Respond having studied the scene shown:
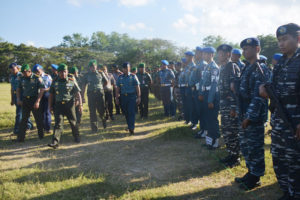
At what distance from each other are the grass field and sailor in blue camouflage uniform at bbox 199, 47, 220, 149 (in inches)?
14.7

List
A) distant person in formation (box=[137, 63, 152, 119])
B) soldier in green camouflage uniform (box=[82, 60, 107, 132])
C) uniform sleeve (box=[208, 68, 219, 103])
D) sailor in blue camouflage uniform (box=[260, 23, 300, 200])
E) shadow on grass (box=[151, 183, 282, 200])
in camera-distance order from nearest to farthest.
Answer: sailor in blue camouflage uniform (box=[260, 23, 300, 200])
shadow on grass (box=[151, 183, 282, 200])
uniform sleeve (box=[208, 68, 219, 103])
soldier in green camouflage uniform (box=[82, 60, 107, 132])
distant person in formation (box=[137, 63, 152, 119])

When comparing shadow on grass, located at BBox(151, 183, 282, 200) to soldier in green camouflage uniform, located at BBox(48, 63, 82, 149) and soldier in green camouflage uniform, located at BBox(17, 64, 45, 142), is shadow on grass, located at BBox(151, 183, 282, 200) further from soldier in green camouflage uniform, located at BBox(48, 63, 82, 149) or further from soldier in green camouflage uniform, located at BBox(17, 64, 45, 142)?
soldier in green camouflage uniform, located at BBox(17, 64, 45, 142)

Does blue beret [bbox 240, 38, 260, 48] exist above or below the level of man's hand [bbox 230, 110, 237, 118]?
above

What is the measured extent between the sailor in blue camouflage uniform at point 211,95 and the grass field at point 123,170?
0.37 m

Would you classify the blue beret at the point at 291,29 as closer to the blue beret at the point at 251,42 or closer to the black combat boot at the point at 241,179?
the blue beret at the point at 251,42

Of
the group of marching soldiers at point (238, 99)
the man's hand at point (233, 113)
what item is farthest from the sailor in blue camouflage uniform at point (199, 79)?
the man's hand at point (233, 113)

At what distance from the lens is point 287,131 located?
256 centimetres

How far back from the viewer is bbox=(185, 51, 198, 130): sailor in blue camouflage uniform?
636cm

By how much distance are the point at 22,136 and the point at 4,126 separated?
8.76ft

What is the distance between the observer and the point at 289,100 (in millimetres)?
2537

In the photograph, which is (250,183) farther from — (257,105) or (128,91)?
(128,91)

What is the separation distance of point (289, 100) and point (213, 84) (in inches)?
96.6

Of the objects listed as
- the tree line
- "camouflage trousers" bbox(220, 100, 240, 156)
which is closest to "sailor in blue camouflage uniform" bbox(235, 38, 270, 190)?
"camouflage trousers" bbox(220, 100, 240, 156)

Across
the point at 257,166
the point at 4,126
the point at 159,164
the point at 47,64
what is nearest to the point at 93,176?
the point at 159,164
